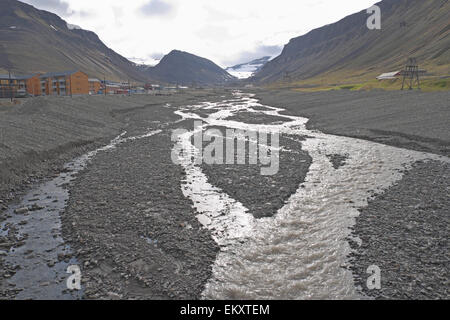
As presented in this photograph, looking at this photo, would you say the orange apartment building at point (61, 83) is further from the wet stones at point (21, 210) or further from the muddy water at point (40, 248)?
the wet stones at point (21, 210)

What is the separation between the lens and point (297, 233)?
1352 cm

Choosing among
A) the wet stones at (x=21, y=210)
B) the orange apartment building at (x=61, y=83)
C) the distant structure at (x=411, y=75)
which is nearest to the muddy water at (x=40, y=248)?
the wet stones at (x=21, y=210)

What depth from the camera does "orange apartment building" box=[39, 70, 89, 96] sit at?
98562 millimetres

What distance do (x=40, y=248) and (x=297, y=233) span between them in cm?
1064

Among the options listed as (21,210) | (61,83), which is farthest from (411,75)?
(61,83)

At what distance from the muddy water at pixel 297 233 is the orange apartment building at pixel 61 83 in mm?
91755

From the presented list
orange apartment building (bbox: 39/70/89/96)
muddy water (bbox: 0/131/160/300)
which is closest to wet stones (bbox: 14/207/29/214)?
muddy water (bbox: 0/131/160/300)

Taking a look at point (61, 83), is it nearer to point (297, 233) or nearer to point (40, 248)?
point (40, 248)

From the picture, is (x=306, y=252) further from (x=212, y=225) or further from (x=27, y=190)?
(x=27, y=190)

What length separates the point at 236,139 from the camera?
35.6 m

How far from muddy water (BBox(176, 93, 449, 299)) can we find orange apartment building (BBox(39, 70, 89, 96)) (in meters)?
91.8
